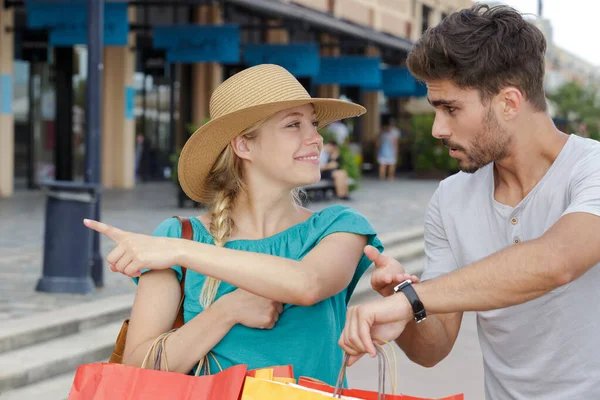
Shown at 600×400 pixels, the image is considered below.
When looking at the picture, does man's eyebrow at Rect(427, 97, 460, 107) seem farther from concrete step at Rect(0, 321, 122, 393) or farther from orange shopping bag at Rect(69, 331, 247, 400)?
concrete step at Rect(0, 321, 122, 393)

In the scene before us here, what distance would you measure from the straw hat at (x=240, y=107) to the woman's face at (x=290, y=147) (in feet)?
0.14

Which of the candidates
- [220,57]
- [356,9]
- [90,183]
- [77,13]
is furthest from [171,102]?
[90,183]

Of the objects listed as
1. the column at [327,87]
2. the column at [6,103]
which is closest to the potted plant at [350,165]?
the column at [6,103]

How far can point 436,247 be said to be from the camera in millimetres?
2719

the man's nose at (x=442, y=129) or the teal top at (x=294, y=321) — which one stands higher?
the man's nose at (x=442, y=129)

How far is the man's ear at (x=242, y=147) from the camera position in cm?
287

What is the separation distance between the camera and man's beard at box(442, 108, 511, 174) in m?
2.47

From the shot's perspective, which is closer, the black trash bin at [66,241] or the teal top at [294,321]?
the teal top at [294,321]

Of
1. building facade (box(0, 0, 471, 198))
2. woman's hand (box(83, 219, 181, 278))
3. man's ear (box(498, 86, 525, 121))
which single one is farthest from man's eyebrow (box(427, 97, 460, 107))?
building facade (box(0, 0, 471, 198))

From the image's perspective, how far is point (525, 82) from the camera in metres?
2.46

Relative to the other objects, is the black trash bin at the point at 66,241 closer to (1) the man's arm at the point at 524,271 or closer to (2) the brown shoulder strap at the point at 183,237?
(2) the brown shoulder strap at the point at 183,237


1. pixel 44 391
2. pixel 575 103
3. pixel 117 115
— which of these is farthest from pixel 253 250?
pixel 575 103

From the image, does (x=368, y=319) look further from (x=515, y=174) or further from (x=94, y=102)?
(x=94, y=102)

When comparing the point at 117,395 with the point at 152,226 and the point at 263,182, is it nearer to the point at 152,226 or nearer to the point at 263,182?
the point at 263,182
